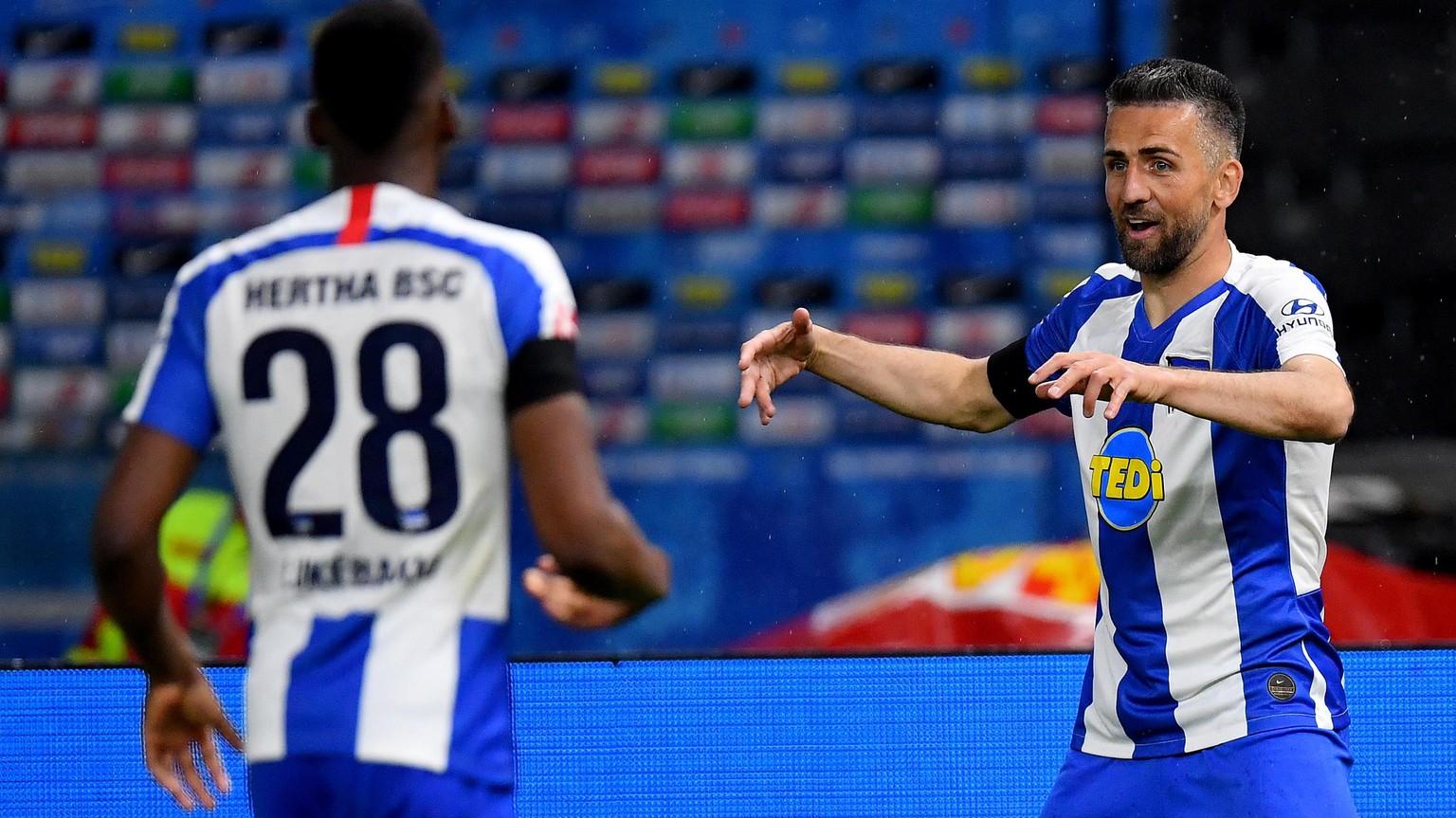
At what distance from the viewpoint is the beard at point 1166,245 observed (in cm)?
260

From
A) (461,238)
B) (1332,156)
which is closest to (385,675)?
(461,238)

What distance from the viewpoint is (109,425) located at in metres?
5.83

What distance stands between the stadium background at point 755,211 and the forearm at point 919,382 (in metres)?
2.78

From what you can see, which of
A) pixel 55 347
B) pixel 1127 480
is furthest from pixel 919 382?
pixel 55 347

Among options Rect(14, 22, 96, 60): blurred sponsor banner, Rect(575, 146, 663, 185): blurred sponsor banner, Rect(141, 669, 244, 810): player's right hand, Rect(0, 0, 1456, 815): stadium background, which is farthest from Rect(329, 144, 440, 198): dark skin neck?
Rect(14, 22, 96, 60): blurred sponsor banner

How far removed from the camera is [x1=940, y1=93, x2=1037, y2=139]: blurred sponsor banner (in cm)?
585

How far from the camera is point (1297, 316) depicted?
2439 mm

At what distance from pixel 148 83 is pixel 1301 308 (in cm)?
468

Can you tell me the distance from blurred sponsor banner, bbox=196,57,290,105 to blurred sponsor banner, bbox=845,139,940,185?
2.02m

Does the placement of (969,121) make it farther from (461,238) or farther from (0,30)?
(461,238)

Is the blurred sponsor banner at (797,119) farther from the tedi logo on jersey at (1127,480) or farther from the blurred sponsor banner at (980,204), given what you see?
the tedi logo on jersey at (1127,480)

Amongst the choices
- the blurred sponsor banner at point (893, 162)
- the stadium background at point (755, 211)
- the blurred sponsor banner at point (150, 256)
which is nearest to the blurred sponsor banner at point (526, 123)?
the stadium background at point (755, 211)

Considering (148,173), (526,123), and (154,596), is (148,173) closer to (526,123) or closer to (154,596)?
(526,123)

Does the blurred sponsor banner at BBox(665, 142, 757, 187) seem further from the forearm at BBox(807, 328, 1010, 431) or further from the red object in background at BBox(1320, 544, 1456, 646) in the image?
the forearm at BBox(807, 328, 1010, 431)
